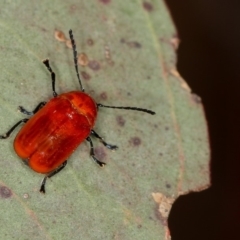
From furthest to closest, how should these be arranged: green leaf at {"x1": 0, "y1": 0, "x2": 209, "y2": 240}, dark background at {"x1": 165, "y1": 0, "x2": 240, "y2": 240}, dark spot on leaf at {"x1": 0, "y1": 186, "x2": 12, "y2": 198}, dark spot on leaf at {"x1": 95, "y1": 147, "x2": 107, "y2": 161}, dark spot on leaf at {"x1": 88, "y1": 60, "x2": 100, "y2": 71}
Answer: dark background at {"x1": 165, "y1": 0, "x2": 240, "y2": 240} < dark spot on leaf at {"x1": 88, "y1": 60, "x2": 100, "y2": 71} < dark spot on leaf at {"x1": 95, "y1": 147, "x2": 107, "y2": 161} < green leaf at {"x1": 0, "y1": 0, "x2": 209, "y2": 240} < dark spot on leaf at {"x1": 0, "y1": 186, "x2": 12, "y2": 198}

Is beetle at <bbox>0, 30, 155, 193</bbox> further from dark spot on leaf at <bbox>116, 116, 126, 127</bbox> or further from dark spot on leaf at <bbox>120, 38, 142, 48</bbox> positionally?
dark spot on leaf at <bbox>120, 38, 142, 48</bbox>

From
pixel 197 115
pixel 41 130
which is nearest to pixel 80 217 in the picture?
pixel 41 130

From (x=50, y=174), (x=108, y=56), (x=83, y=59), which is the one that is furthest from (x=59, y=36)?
(x=50, y=174)

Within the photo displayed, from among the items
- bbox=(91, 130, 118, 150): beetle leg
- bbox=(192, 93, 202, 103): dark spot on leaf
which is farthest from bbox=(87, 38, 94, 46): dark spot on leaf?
bbox=(192, 93, 202, 103): dark spot on leaf

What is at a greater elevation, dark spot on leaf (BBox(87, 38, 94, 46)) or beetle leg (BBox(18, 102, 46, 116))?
dark spot on leaf (BBox(87, 38, 94, 46))

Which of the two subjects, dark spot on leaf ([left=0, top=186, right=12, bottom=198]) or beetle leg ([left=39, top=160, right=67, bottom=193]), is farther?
beetle leg ([left=39, top=160, right=67, bottom=193])

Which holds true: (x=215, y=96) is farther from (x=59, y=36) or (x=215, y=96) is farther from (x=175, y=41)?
(x=59, y=36)
